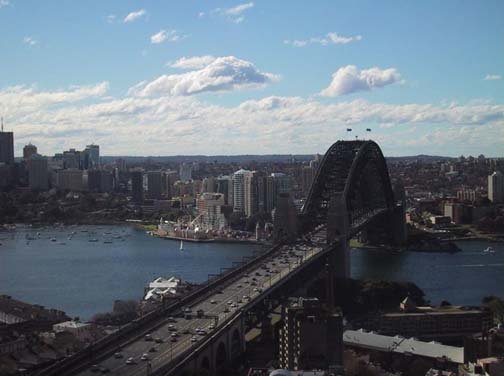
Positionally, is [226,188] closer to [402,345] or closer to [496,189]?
[496,189]

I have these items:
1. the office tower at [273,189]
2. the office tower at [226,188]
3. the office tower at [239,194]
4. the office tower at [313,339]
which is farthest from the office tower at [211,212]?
the office tower at [313,339]

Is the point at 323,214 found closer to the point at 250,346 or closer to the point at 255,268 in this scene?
the point at 255,268

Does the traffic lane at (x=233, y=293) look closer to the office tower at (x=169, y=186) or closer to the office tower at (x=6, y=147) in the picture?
the office tower at (x=169, y=186)

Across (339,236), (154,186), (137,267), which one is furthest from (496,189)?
(137,267)

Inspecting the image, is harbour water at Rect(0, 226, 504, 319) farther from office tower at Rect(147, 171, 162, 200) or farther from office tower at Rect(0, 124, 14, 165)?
office tower at Rect(0, 124, 14, 165)

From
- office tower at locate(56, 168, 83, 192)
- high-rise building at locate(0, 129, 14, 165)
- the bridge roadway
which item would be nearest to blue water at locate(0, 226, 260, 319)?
the bridge roadway

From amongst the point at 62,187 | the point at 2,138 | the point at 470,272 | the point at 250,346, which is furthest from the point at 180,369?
the point at 2,138
